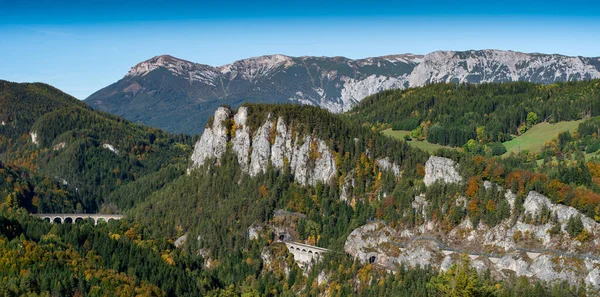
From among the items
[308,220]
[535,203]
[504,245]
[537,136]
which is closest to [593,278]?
[504,245]

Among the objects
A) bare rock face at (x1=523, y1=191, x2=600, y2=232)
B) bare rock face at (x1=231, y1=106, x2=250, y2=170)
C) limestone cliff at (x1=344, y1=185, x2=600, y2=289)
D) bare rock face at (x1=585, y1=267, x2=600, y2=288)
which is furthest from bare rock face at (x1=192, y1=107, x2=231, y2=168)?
bare rock face at (x1=585, y1=267, x2=600, y2=288)

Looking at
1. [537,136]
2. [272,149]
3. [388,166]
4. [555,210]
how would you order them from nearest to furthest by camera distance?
1. [555,210]
2. [388,166]
3. [272,149]
4. [537,136]

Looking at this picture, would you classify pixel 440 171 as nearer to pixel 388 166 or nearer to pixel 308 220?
pixel 388 166

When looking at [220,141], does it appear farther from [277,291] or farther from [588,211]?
[588,211]

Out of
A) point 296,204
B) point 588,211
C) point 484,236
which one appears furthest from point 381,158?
point 588,211

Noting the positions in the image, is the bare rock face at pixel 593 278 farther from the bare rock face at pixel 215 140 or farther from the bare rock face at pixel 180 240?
the bare rock face at pixel 215 140
